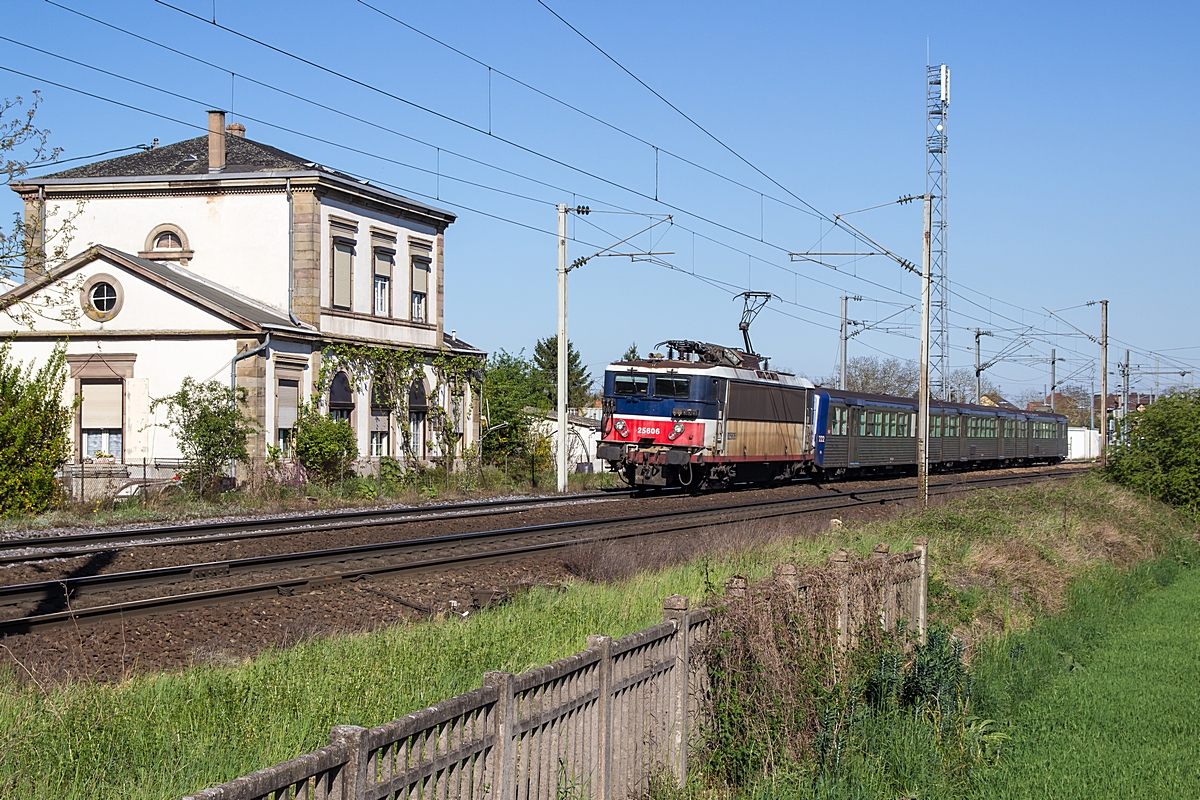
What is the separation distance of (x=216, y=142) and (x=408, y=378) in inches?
386

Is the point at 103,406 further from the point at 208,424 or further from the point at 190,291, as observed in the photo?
the point at 208,424

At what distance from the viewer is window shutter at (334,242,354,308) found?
113ft

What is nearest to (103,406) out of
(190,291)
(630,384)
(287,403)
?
(190,291)

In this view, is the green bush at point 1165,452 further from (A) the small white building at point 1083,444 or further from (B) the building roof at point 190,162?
(A) the small white building at point 1083,444

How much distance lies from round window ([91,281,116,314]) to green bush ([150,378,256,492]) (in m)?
3.27

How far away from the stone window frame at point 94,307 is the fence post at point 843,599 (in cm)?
2677

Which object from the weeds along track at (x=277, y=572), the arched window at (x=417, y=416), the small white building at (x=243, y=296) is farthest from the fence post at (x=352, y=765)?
the arched window at (x=417, y=416)

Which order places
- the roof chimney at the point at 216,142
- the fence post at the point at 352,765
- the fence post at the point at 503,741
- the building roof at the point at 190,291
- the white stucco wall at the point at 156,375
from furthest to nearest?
the roof chimney at the point at 216,142
the white stucco wall at the point at 156,375
the building roof at the point at 190,291
the fence post at the point at 503,741
the fence post at the point at 352,765

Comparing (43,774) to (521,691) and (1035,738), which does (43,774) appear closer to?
(521,691)

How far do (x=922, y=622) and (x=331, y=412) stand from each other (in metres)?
24.4

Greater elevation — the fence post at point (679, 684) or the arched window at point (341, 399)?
the arched window at point (341, 399)

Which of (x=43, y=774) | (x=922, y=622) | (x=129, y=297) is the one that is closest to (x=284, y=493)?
(x=129, y=297)

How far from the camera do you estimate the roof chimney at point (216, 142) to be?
1400 inches

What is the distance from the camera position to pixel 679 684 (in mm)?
6988
